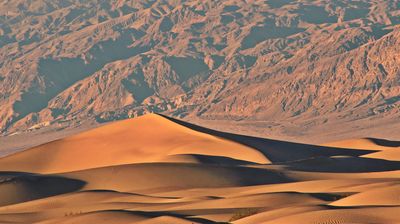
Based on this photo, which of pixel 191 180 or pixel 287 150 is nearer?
pixel 191 180

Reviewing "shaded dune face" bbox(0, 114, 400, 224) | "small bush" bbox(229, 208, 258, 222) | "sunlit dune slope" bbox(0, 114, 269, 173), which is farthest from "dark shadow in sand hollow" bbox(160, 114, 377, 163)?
"small bush" bbox(229, 208, 258, 222)

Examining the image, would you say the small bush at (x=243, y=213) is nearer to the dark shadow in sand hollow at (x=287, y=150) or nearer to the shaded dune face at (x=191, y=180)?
the shaded dune face at (x=191, y=180)

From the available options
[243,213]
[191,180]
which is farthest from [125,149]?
[243,213]

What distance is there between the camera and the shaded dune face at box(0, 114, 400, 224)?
1431 inches

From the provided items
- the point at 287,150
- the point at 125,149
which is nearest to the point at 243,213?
the point at 125,149

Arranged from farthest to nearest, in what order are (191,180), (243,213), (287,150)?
1. (287,150)
2. (191,180)
3. (243,213)

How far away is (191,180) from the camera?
59.3m

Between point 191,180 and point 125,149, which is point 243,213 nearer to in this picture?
point 191,180

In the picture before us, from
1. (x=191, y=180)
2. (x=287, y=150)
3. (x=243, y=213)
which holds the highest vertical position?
(x=287, y=150)

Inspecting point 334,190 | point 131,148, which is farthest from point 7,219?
point 131,148

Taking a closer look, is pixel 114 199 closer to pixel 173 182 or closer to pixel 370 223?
pixel 173 182

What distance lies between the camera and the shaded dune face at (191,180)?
119 feet

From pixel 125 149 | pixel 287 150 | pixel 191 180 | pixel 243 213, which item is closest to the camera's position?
pixel 243 213

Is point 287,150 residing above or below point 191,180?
above
